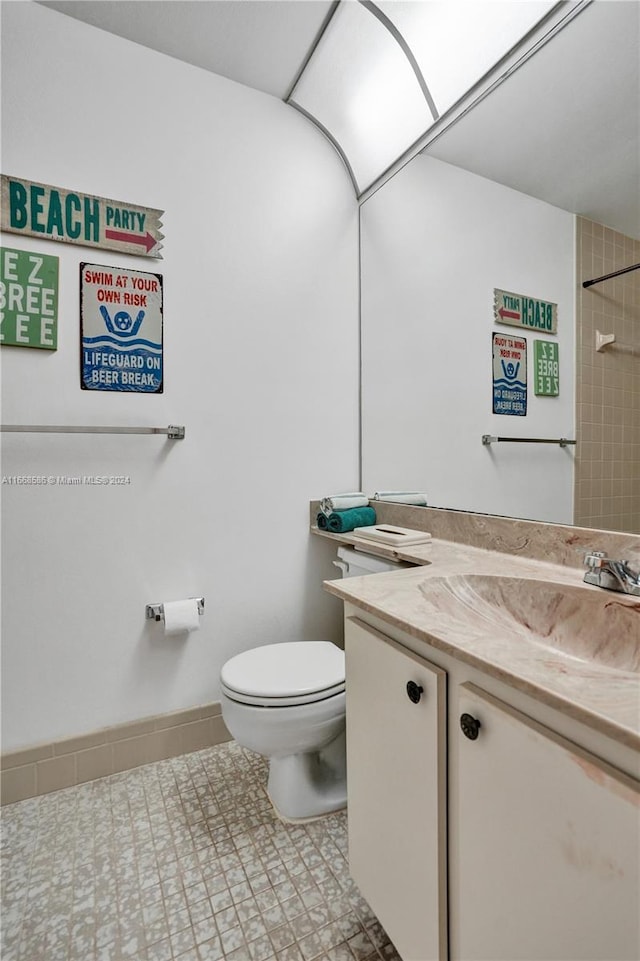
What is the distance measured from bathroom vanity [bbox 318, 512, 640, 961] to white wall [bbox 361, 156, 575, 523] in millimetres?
344

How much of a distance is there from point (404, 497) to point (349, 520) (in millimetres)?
234

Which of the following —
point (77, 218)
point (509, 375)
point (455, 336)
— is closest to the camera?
point (509, 375)

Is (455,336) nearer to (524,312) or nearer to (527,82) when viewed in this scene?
(524,312)

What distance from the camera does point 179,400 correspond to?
64.7 inches

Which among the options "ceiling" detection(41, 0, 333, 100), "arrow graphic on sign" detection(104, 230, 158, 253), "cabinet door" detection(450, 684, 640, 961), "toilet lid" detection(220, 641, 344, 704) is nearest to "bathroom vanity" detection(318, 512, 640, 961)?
"cabinet door" detection(450, 684, 640, 961)

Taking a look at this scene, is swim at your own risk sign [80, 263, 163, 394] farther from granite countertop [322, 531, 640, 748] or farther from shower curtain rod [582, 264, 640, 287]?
shower curtain rod [582, 264, 640, 287]

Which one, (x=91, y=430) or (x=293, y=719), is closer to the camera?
(x=293, y=719)

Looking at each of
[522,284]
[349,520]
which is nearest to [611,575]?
[522,284]

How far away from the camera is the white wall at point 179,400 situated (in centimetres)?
145

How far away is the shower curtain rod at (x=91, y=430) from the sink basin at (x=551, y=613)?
1.02m

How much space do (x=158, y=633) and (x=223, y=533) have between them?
42 centimetres

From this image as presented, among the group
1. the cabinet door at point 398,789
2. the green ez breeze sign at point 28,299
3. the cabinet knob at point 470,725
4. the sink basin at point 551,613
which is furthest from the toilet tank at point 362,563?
the green ez breeze sign at point 28,299

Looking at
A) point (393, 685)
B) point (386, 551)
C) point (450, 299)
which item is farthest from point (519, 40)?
point (393, 685)

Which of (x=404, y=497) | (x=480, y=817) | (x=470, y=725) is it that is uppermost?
(x=404, y=497)
